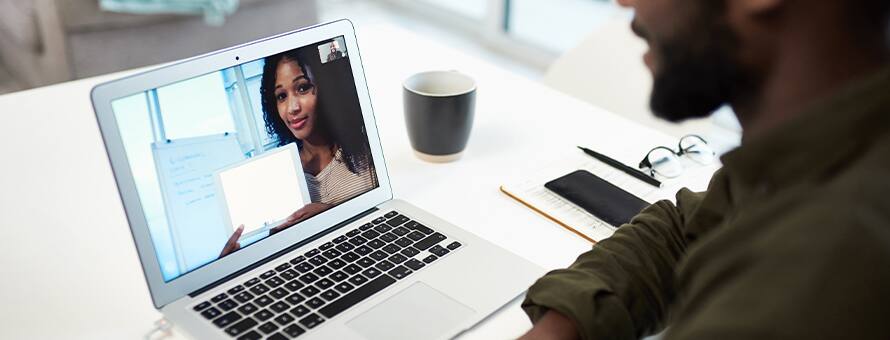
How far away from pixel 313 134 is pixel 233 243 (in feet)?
0.49

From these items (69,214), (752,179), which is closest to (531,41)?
(69,214)

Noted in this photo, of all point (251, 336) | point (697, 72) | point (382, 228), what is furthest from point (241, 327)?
point (697, 72)

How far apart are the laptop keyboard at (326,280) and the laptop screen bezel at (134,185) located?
25 mm

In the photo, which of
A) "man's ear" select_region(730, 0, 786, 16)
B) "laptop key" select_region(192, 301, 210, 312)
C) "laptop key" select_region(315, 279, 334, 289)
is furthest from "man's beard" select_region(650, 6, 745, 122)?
"laptop key" select_region(192, 301, 210, 312)

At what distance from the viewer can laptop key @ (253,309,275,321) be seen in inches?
30.1

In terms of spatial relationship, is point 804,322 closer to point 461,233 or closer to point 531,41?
point 461,233

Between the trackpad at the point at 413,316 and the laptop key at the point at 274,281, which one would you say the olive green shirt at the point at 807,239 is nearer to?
the trackpad at the point at 413,316

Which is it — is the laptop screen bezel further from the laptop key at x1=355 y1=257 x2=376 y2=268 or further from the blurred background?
the blurred background

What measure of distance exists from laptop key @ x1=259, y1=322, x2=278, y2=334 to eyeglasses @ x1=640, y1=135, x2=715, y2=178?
1.86 ft

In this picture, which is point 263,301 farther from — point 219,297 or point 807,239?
point 807,239

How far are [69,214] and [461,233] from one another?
1.55 feet

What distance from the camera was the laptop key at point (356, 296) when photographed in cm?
78

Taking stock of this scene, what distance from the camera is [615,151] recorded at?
1.15 m

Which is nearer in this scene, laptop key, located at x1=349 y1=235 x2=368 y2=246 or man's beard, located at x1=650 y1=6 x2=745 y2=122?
man's beard, located at x1=650 y1=6 x2=745 y2=122
